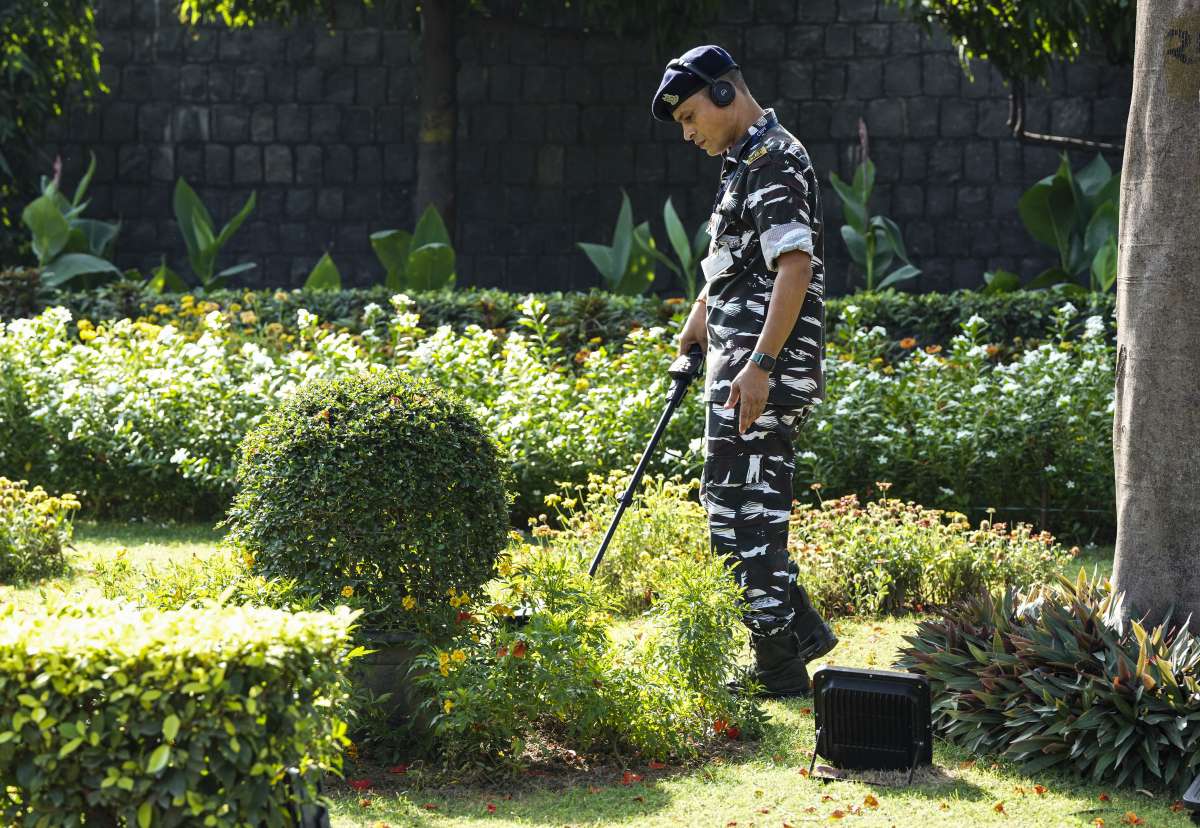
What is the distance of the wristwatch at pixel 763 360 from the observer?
417 cm

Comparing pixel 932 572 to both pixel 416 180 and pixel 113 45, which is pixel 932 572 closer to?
pixel 416 180

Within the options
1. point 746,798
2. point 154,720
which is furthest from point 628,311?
point 154,720

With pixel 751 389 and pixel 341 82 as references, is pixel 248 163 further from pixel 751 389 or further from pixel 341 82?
pixel 751 389

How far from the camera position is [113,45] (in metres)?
14.0

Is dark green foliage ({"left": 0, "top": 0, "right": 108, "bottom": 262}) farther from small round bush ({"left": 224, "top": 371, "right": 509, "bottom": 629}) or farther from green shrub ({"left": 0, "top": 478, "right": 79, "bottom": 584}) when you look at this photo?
small round bush ({"left": 224, "top": 371, "right": 509, "bottom": 629})

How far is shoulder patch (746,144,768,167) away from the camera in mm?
4277

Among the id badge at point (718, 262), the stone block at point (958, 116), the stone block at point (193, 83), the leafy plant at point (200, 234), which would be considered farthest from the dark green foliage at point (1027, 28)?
the id badge at point (718, 262)

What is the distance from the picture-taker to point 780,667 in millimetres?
4480

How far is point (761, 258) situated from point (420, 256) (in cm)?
636

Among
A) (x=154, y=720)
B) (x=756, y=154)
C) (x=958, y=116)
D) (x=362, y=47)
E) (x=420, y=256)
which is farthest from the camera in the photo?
(x=362, y=47)

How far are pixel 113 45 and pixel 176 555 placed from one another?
29.7 feet

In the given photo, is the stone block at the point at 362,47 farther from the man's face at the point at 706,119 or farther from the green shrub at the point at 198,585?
A: the green shrub at the point at 198,585

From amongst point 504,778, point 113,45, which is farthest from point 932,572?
point 113,45

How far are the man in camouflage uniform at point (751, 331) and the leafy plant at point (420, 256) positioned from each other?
613 cm
